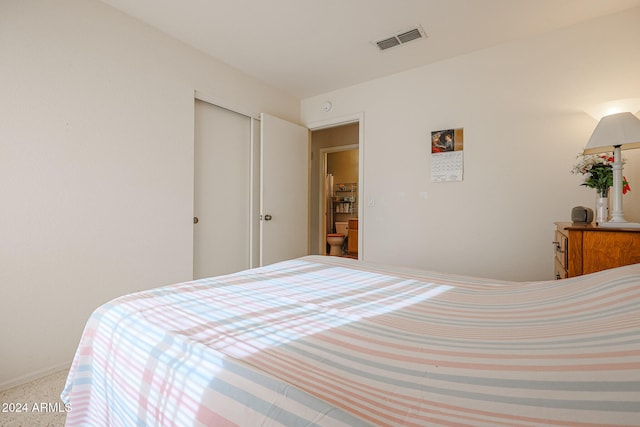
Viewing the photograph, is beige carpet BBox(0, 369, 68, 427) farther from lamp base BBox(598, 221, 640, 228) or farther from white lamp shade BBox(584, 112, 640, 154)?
white lamp shade BBox(584, 112, 640, 154)

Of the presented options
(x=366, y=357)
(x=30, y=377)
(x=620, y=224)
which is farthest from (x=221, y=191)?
(x=620, y=224)

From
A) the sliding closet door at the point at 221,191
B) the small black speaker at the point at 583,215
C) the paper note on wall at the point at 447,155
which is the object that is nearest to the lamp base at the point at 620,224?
the small black speaker at the point at 583,215

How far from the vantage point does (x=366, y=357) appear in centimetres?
62

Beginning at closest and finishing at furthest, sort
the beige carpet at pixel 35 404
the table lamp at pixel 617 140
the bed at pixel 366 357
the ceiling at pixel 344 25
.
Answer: the bed at pixel 366 357 → the beige carpet at pixel 35 404 → the table lamp at pixel 617 140 → the ceiling at pixel 344 25

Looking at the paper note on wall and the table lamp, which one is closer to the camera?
the table lamp

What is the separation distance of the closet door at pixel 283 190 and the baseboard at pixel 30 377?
174cm

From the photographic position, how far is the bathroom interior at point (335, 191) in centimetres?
494

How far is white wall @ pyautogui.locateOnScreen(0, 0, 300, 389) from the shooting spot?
65.4 inches

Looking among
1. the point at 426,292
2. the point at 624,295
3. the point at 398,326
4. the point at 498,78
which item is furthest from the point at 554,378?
the point at 498,78

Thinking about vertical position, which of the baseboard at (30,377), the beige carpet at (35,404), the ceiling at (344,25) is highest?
the ceiling at (344,25)

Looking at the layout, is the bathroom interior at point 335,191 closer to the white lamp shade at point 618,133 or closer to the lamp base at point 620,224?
the white lamp shade at point 618,133

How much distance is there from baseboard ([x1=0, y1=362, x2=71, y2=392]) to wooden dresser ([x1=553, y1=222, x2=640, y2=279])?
123 inches

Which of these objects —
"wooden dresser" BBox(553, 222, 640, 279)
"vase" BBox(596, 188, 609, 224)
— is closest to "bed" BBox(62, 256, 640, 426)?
"wooden dresser" BBox(553, 222, 640, 279)

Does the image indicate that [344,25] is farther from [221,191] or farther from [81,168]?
[81,168]
